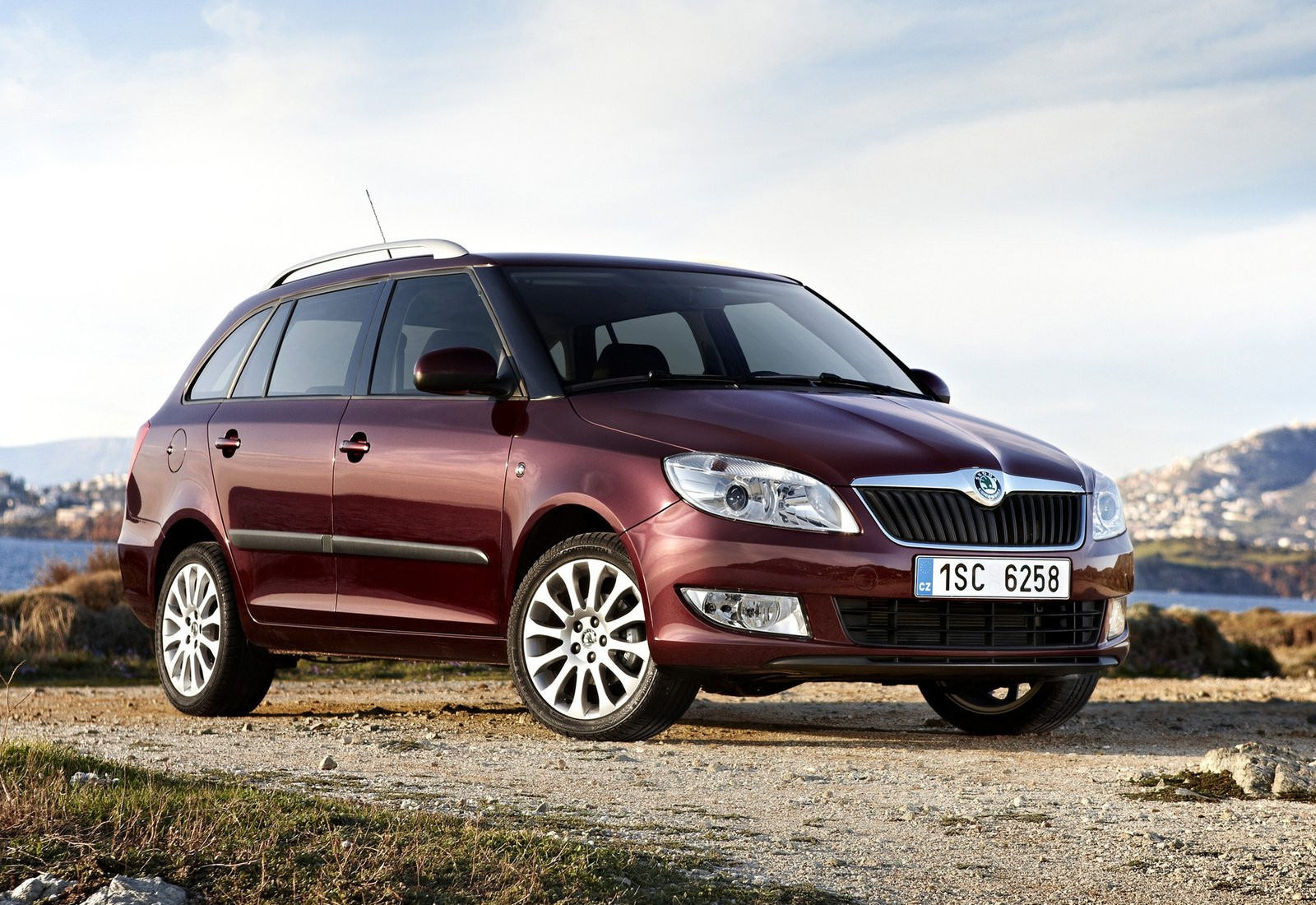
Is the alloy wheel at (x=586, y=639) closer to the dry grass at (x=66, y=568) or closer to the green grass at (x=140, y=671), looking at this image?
the green grass at (x=140, y=671)

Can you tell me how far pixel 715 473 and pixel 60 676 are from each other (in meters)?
9.25

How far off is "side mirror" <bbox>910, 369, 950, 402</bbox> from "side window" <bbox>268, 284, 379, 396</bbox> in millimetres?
2594

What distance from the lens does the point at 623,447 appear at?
5805mm

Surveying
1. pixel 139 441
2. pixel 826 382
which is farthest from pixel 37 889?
pixel 139 441

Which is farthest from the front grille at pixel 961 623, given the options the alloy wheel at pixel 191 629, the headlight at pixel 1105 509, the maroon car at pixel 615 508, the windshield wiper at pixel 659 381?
the alloy wheel at pixel 191 629

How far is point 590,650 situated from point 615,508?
58 centimetres

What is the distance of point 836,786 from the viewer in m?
5.15

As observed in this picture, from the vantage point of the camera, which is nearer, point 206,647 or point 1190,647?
point 206,647

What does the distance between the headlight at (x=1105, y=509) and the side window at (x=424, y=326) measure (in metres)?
2.57

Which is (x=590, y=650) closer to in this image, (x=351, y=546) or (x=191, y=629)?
(x=351, y=546)

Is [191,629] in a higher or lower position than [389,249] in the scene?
lower

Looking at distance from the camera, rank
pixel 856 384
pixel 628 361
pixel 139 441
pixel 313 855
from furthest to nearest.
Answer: pixel 139 441 < pixel 856 384 < pixel 628 361 < pixel 313 855

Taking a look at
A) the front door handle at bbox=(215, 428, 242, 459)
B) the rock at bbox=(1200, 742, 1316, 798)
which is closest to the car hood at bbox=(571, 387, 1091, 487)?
the rock at bbox=(1200, 742, 1316, 798)

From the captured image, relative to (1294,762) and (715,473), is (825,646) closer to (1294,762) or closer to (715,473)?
(715,473)
